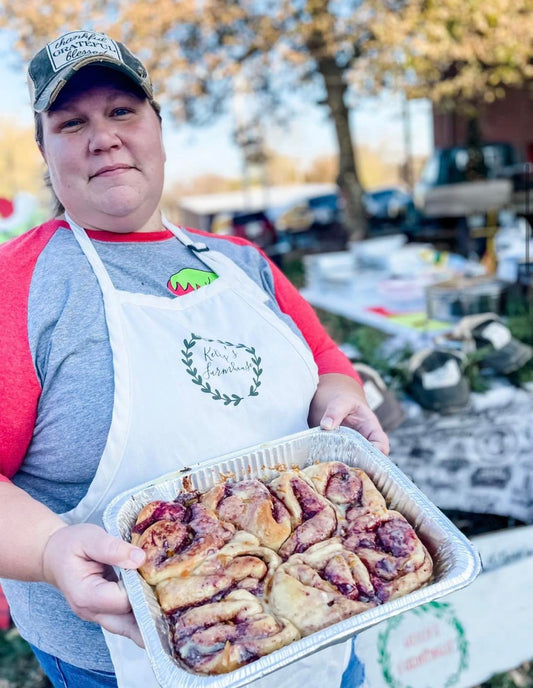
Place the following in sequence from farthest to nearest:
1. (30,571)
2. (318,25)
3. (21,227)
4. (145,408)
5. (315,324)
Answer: (318,25) < (21,227) < (315,324) < (145,408) < (30,571)

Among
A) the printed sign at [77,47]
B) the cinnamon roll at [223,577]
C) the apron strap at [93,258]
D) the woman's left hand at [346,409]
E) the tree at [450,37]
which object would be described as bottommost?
the cinnamon roll at [223,577]

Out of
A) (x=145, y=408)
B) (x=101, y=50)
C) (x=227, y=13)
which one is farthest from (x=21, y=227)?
(x=227, y=13)

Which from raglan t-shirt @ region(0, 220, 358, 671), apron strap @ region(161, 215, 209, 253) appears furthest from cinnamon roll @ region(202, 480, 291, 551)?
apron strap @ region(161, 215, 209, 253)

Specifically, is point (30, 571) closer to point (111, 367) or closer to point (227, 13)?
point (111, 367)

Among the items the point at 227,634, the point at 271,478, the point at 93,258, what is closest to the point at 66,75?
the point at 93,258

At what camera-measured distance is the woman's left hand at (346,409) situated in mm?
1399

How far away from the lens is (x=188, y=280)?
1.39m

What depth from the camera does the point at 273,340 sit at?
4.49ft

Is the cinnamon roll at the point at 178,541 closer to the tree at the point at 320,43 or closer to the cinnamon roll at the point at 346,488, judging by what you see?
the cinnamon roll at the point at 346,488

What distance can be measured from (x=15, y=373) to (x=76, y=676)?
0.67 meters

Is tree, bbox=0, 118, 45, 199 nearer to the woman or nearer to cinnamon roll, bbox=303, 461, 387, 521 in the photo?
the woman

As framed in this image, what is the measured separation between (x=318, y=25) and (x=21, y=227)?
4353mm

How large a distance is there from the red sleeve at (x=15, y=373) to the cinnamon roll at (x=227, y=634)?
432 mm

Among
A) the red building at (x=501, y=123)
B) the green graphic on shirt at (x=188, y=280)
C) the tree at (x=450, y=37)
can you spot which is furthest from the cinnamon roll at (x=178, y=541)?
the red building at (x=501, y=123)
